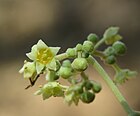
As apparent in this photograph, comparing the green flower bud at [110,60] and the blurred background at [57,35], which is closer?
the green flower bud at [110,60]

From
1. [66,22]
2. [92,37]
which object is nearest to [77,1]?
[66,22]

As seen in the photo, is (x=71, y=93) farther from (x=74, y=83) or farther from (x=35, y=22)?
(x=35, y=22)

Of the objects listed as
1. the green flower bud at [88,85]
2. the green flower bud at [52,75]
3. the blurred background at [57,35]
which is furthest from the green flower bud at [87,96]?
the blurred background at [57,35]

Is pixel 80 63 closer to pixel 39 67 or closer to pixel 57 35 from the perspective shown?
pixel 39 67

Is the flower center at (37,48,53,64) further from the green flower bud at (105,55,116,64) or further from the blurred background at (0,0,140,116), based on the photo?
the blurred background at (0,0,140,116)

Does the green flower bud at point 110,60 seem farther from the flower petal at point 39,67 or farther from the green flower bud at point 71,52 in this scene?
the flower petal at point 39,67

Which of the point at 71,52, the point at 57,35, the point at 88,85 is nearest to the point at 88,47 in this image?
the point at 71,52
